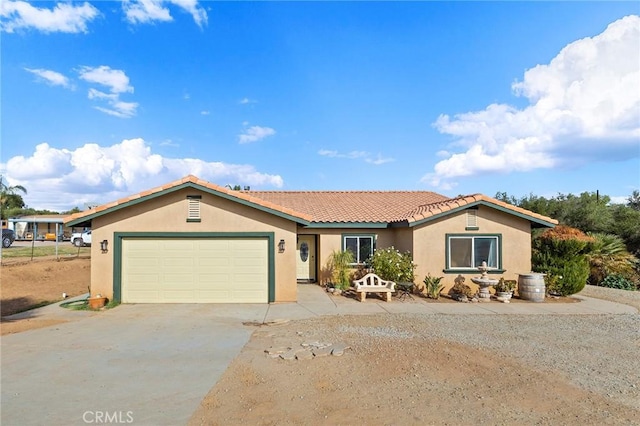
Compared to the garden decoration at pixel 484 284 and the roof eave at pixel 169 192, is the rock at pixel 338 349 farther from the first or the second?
A: the garden decoration at pixel 484 284

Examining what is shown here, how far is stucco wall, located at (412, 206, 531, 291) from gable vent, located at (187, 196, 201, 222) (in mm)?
7453

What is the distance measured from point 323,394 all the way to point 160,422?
1.97m

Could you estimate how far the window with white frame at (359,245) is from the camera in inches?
613

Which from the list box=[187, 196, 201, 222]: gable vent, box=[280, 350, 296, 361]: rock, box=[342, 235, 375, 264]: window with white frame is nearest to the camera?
box=[280, 350, 296, 361]: rock

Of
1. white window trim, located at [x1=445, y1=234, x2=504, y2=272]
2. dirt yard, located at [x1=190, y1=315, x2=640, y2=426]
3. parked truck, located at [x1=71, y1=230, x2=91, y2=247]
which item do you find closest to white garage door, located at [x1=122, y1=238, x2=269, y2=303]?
dirt yard, located at [x1=190, y1=315, x2=640, y2=426]

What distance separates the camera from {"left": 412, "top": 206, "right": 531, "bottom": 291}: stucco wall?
13945mm

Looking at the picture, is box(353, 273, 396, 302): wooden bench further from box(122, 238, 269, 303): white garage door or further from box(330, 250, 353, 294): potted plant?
box(122, 238, 269, 303): white garage door

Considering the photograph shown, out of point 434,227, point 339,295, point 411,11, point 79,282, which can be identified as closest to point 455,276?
point 434,227

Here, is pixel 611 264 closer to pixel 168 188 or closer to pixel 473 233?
pixel 473 233

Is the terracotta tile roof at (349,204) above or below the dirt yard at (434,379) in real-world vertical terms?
above

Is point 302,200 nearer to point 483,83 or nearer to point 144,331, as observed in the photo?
point 483,83

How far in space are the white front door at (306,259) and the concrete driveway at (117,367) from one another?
6879 mm

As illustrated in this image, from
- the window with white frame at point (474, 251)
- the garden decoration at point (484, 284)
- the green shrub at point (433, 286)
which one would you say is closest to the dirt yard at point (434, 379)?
the garden decoration at point (484, 284)

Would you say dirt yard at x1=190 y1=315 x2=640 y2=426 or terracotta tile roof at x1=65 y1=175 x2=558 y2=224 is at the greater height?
terracotta tile roof at x1=65 y1=175 x2=558 y2=224
